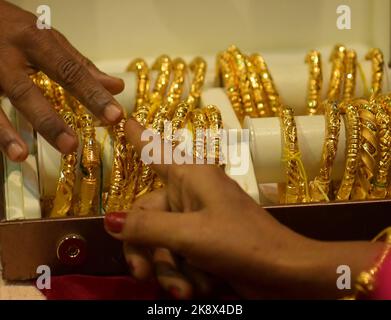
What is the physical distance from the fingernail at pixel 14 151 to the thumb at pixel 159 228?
0.14 metres

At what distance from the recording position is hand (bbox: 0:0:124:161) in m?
0.57

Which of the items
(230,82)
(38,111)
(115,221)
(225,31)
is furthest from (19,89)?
(225,31)

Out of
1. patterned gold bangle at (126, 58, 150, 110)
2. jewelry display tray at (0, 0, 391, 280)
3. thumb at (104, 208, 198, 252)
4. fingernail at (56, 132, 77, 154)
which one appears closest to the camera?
thumb at (104, 208, 198, 252)

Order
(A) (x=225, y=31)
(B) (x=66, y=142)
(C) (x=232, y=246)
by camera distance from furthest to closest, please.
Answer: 1. (A) (x=225, y=31)
2. (B) (x=66, y=142)
3. (C) (x=232, y=246)

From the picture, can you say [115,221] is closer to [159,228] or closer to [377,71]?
[159,228]

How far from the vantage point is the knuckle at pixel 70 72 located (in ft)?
1.98

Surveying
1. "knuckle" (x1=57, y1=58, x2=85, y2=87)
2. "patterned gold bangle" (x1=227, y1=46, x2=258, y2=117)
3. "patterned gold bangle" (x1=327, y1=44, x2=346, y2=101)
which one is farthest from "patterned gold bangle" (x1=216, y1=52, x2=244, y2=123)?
"knuckle" (x1=57, y1=58, x2=85, y2=87)

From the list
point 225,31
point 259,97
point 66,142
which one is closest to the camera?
point 66,142

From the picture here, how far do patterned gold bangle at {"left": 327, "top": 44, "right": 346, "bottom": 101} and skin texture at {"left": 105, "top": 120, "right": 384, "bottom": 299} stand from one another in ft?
1.17

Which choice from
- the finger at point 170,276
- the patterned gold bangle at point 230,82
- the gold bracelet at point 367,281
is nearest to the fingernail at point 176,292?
the finger at point 170,276

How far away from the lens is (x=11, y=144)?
0.56 meters

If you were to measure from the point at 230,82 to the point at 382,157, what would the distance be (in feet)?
0.74

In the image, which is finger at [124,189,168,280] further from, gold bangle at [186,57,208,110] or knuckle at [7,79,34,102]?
gold bangle at [186,57,208,110]
